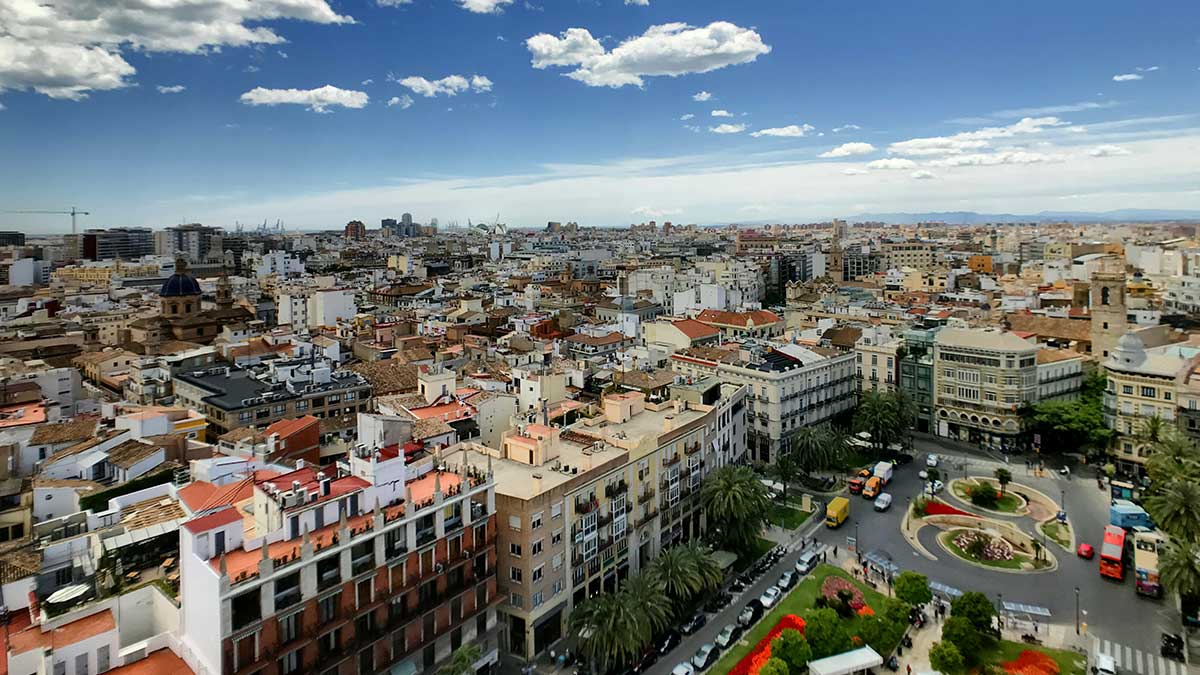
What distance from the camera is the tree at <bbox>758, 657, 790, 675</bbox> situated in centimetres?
2992

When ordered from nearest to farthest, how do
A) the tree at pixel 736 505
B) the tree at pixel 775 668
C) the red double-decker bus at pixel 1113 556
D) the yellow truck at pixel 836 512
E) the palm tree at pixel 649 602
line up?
1. the tree at pixel 775 668
2. the palm tree at pixel 649 602
3. the red double-decker bus at pixel 1113 556
4. the tree at pixel 736 505
5. the yellow truck at pixel 836 512

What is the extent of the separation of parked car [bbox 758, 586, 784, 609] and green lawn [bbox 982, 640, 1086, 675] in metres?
10.3

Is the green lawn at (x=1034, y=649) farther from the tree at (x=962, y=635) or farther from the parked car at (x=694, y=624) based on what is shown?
the parked car at (x=694, y=624)

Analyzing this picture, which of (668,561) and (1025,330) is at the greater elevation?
(1025,330)

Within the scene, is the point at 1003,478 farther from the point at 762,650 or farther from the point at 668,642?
the point at 668,642

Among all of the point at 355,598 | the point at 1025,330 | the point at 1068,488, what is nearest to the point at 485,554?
the point at 355,598

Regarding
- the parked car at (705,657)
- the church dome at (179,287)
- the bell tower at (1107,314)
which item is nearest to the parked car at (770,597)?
the parked car at (705,657)

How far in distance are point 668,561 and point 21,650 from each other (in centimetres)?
2713

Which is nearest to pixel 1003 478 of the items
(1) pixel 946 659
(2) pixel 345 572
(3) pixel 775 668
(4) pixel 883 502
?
(4) pixel 883 502

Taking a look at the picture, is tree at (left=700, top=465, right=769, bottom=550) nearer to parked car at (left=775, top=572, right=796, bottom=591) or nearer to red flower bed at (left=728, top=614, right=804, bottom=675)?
parked car at (left=775, top=572, right=796, bottom=591)

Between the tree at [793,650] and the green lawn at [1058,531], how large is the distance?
24.8m

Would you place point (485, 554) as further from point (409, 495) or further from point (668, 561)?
point (668, 561)

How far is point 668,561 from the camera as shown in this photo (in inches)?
1507

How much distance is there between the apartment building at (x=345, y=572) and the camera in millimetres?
25484
